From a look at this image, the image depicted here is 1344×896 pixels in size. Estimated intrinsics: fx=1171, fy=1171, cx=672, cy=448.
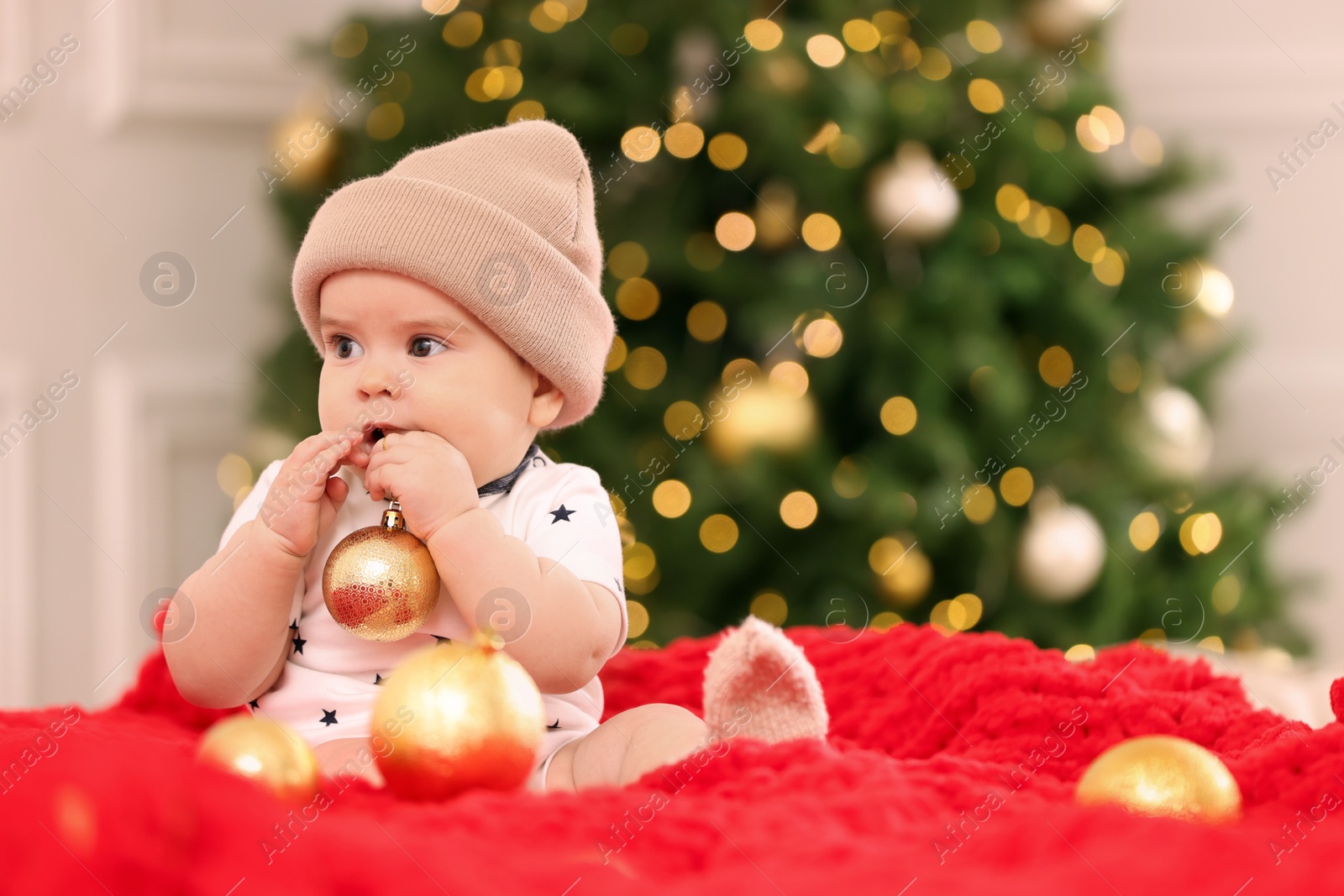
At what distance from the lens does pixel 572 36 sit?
157 centimetres

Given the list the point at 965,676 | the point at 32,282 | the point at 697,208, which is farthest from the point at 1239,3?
the point at 32,282

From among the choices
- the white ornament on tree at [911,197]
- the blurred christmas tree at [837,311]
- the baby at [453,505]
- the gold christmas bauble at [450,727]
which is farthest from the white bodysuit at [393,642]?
the white ornament on tree at [911,197]

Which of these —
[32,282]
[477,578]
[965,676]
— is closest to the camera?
[477,578]

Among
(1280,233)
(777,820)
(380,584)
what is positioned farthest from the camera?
(1280,233)

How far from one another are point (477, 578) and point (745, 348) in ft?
3.05

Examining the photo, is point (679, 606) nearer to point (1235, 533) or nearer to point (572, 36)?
point (572, 36)

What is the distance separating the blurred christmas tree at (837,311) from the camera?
1.52 m

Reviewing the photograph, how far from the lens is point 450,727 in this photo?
0.63 meters

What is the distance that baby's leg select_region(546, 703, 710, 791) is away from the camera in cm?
78

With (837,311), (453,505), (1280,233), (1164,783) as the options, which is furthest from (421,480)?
(1280,233)

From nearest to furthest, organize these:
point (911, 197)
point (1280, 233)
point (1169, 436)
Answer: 1. point (911, 197)
2. point (1169, 436)
3. point (1280, 233)

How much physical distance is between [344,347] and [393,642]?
22cm

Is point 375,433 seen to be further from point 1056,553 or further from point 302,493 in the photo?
point 1056,553

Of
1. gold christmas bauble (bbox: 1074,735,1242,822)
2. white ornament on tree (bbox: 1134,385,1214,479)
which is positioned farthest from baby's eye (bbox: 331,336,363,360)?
white ornament on tree (bbox: 1134,385,1214,479)
